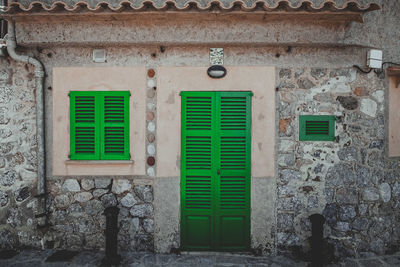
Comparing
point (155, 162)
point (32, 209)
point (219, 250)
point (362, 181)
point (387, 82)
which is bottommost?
point (219, 250)

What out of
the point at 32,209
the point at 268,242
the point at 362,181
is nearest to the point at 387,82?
the point at 362,181

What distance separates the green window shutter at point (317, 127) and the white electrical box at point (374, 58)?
1137mm

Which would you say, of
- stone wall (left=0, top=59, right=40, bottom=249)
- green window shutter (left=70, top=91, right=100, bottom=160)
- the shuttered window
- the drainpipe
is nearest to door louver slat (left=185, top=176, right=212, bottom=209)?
the shuttered window

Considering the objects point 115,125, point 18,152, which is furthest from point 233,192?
point 18,152

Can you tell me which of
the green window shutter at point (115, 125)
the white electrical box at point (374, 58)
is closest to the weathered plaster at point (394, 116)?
the white electrical box at point (374, 58)

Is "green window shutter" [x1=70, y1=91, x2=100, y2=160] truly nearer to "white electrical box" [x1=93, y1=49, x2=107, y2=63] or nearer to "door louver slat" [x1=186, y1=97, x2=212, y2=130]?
"white electrical box" [x1=93, y1=49, x2=107, y2=63]

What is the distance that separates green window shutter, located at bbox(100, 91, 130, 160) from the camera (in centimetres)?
489

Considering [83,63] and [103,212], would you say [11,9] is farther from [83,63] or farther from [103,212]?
[103,212]

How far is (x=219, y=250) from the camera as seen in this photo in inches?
195

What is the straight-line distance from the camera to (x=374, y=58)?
4.74m

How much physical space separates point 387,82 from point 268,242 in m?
3.66

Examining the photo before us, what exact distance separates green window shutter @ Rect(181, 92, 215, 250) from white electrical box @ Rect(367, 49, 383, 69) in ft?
9.41

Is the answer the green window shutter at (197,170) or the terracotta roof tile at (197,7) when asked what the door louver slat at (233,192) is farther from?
the terracotta roof tile at (197,7)

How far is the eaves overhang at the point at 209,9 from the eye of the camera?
13.7ft
